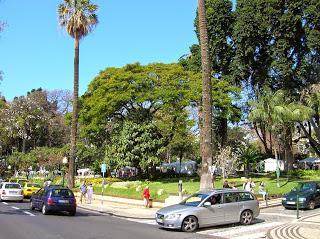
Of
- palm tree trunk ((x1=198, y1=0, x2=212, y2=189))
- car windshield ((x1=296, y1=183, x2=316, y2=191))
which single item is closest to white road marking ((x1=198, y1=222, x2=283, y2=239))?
palm tree trunk ((x1=198, y1=0, x2=212, y2=189))

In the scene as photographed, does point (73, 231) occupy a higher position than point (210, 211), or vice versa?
point (210, 211)

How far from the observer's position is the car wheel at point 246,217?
19078mm

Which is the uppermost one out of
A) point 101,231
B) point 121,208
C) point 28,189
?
point 28,189

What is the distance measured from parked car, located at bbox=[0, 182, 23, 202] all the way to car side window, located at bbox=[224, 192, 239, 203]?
825 inches

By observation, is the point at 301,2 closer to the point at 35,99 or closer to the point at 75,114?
the point at 75,114

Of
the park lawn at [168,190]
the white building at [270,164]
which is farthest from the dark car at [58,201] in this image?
the white building at [270,164]

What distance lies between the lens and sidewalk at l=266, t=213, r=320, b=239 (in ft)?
49.5

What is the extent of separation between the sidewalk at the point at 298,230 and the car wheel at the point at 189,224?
2.77 meters

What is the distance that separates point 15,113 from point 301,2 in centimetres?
5876

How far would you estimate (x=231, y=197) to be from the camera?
1889 cm

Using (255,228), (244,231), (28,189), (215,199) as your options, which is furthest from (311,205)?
(28,189)

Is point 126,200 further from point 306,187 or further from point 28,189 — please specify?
point 306,187

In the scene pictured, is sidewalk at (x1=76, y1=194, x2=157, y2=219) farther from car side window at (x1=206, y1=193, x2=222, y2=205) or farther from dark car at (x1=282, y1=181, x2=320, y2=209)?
dark car at (x1=282, y1=181, x2=320, y2=209)

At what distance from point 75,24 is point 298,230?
30858 millimetres
